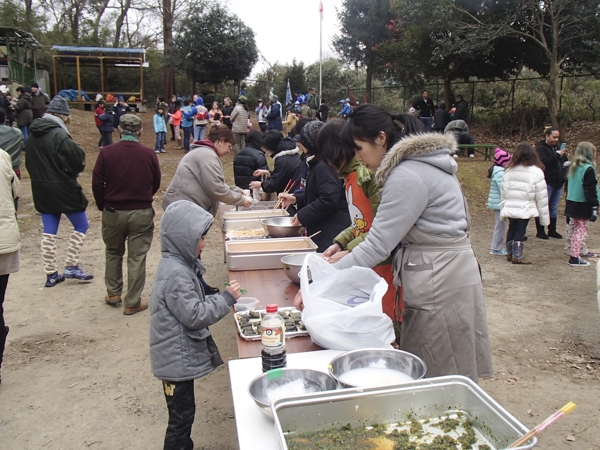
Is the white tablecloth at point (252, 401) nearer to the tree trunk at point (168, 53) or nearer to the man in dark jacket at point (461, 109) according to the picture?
the man in dark jacket at point (461, 109)

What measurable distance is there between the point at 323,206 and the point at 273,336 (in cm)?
181

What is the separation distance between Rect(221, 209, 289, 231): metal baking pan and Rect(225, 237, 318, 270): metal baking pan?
100 centimetres

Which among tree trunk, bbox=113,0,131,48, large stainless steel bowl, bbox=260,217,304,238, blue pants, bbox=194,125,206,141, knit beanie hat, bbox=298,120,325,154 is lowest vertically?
large stainless steel bowl, bbox=260,217,304,238

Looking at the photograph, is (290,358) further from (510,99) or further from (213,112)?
(510,99)

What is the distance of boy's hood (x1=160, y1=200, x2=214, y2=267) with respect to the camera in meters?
2.27

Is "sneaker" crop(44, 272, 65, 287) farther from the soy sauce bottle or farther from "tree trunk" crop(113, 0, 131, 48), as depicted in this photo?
"tree trunk" crop(113, 0, 131, 48)

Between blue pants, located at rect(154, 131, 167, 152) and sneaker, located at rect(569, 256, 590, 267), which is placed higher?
blue pants, located at rect(154, 131, 167, 152)

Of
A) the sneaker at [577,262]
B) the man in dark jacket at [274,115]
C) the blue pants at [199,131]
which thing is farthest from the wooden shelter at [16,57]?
the sneaker at [577,262]

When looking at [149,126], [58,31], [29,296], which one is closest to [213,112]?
[149,126]

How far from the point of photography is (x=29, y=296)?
5.43 meters

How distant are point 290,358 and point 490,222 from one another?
8.07 metres

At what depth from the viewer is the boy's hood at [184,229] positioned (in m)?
2.27

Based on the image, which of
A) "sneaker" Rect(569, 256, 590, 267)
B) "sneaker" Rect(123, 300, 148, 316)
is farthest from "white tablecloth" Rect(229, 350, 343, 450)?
"sneaker" Rect(569, 256, 590, 267)

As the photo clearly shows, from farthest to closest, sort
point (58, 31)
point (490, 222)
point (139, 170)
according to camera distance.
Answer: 1. point (58, 31)
2. point (490, 222)
3. point (139, 170)
